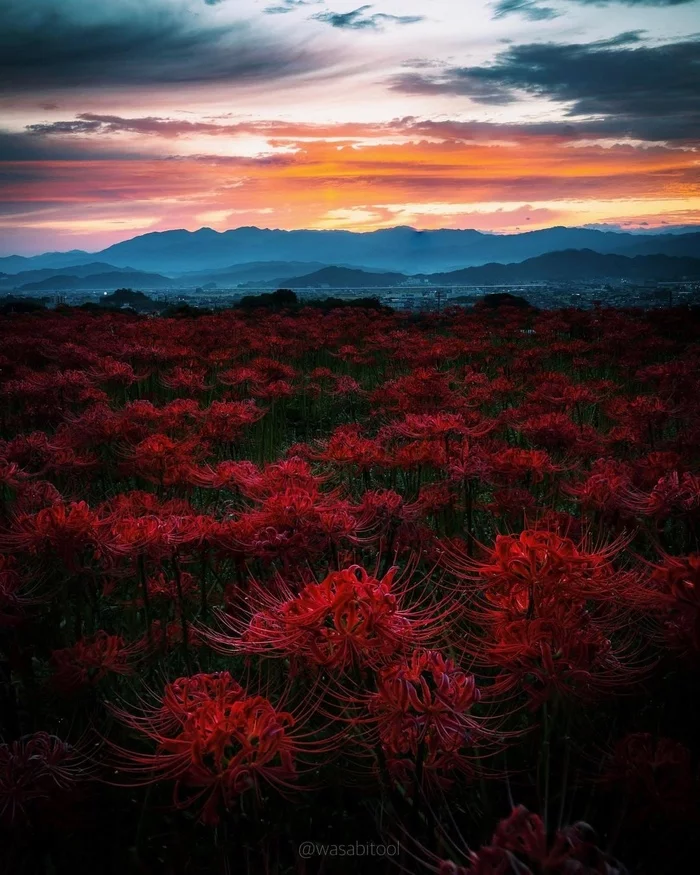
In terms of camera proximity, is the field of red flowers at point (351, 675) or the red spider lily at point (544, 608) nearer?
the field of red flowers at point (351, 675)

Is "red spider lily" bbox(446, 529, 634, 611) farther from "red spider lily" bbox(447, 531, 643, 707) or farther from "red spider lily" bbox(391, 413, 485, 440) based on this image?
"red spider lily" bbox(391, 413, 485, 440)

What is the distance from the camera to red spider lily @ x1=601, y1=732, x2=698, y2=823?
5.81 ft

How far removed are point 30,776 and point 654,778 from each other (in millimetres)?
1660

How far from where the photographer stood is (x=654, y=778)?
1.84 meters

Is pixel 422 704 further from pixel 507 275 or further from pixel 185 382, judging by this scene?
pixel 507 275

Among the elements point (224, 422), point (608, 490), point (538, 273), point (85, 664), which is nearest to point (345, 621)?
point (85, 664)

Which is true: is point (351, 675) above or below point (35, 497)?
below

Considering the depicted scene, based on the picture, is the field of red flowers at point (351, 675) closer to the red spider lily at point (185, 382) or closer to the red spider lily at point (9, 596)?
the red spider lily at point (9, 596)

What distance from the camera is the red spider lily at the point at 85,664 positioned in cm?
234

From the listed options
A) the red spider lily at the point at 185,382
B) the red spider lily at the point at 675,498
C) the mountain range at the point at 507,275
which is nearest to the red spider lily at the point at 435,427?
the red spider lily at the point at 675,498

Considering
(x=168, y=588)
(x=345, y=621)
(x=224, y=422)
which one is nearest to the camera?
(x=345, y=621)

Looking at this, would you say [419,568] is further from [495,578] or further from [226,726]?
[226,726]

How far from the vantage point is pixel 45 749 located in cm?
181

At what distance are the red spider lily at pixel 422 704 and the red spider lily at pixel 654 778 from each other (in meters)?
0.61
